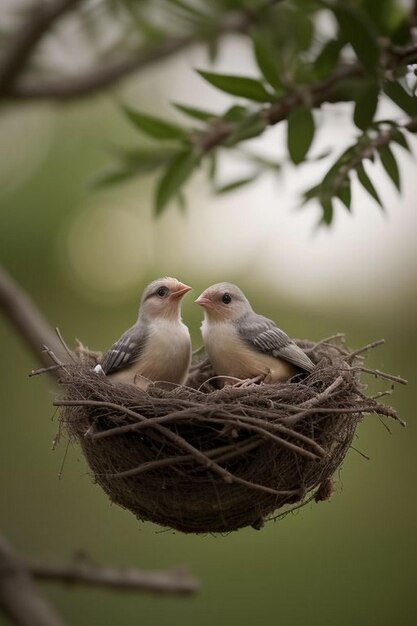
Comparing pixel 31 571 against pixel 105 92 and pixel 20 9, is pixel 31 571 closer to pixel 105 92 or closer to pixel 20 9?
pixel 105 92

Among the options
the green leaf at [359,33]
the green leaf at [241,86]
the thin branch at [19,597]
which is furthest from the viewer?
the thin branch at [19,597]

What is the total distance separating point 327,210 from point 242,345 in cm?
53

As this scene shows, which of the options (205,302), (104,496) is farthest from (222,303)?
(104,496)

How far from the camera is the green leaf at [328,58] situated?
125 centimetres

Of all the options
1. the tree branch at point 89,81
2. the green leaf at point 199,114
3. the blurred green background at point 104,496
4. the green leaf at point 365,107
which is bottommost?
the blurred green background at point 104,496

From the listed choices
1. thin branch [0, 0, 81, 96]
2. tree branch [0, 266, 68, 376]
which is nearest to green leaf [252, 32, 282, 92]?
thin branch [0, 0, 81, 96]

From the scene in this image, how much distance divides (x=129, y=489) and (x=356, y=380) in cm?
52

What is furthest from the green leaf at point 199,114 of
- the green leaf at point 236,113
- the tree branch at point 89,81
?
the tree branch at point 89,81

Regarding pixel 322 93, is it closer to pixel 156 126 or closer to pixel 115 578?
pixel 156 126

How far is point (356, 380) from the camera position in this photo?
5.58ft

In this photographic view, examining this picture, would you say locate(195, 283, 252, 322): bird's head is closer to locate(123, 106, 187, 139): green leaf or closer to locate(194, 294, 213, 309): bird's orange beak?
locate(194, 294, 213, 309): bird's orange beak

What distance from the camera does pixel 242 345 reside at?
A: 1.84 metres

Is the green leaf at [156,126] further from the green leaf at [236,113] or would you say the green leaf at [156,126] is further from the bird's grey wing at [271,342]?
the bird's grey wing at [271,342]

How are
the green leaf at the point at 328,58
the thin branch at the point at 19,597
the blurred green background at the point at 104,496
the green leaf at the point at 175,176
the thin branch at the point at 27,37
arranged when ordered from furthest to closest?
the blurred green background at the point at 104,496 → the thin branch at the point at 19,597 → the thin branch at the point at 27,37 → the green leaf at the point at 175,176 → the green leaf at the point at 328,58
